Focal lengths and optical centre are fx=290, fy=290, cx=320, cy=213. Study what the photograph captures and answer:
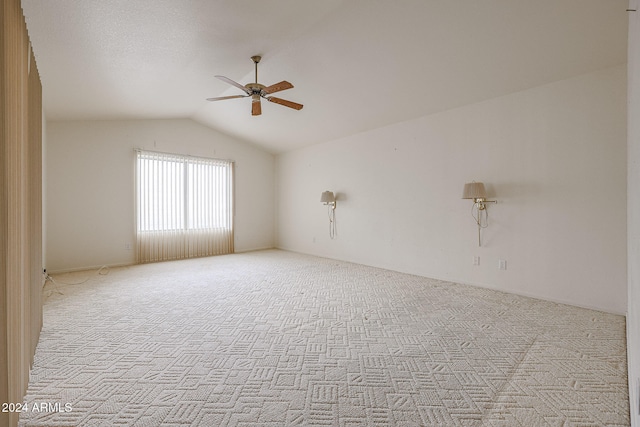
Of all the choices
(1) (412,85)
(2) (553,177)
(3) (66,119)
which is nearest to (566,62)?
(2) (553,177)

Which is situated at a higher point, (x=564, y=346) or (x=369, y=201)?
(x=369, y=201)

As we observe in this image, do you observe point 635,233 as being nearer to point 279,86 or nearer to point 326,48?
point 279,86

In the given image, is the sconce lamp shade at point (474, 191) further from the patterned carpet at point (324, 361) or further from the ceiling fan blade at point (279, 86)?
the ceiling fan blade at point (279, 86)

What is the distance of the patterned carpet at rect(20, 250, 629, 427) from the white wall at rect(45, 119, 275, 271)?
6.31ft

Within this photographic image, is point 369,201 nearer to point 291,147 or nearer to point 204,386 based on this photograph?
point 291,147

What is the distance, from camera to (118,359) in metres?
2.32

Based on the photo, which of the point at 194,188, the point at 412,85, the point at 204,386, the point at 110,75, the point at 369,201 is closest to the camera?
the point at 204,386

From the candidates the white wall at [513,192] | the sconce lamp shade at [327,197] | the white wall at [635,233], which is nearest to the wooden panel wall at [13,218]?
the white wall at [635,233]

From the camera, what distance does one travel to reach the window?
6.35m

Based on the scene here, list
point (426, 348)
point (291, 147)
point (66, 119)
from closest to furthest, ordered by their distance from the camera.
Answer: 1. point (426, 348)
2. point (66, 119)
3. point (291, 147)

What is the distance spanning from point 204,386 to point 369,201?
4.73 metres

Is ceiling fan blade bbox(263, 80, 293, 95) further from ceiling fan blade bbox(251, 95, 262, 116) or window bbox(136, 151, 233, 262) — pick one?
window bbox(136, 151, 233, 262)

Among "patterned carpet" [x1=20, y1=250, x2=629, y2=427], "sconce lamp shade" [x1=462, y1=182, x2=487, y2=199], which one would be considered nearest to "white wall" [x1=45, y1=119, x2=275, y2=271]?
"patterned carpet" [x1=20, y1=250, x2=629, y2=427]

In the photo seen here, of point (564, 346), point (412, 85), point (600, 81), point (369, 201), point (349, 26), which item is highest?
point (349, 26)
